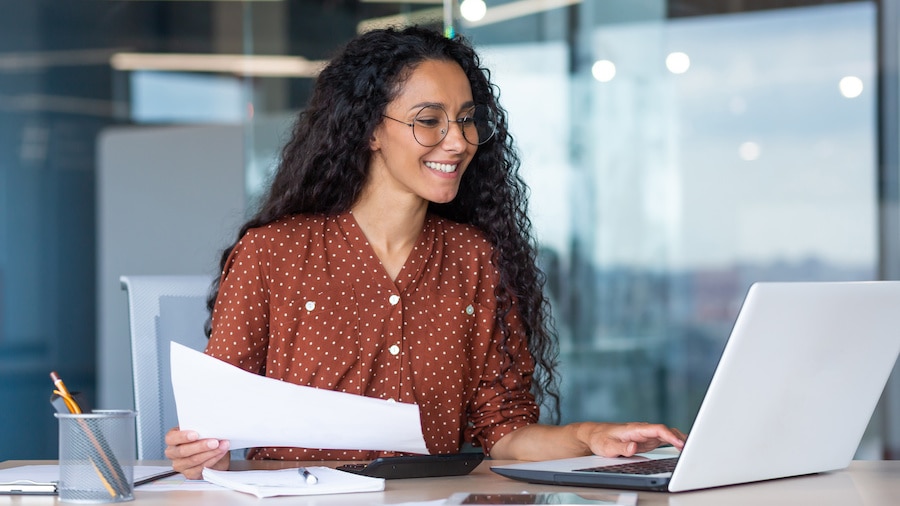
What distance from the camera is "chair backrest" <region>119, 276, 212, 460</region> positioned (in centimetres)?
203

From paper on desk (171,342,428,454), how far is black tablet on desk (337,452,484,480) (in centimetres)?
4

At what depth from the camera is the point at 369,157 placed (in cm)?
210

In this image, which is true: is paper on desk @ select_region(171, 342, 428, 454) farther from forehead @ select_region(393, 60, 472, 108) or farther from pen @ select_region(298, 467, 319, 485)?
forehead @ select_region(393, 60, 472, 108)

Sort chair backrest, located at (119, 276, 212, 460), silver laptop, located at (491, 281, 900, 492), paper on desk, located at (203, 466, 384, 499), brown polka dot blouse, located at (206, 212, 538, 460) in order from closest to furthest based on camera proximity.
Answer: silver laptop, located at (491, 281, 900, 492), paper on desk, located at (203, 466, 384, 499), brown polka dot blouse, located at (206, 212, 538, 460), chair backrest, located at (119, 276, 212, 460)

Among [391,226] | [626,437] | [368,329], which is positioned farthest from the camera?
Result: [391,226]

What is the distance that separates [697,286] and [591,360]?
0.51m

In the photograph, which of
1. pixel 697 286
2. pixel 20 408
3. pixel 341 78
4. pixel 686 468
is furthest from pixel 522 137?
pixel 686 468

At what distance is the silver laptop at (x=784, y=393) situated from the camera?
1.28 m

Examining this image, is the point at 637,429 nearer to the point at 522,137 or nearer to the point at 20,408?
the point at 522,137

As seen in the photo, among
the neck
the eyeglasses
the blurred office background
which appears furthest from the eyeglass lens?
the blurred office background

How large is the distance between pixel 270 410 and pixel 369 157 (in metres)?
0.74

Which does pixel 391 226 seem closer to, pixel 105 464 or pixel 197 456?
pixel 197 456

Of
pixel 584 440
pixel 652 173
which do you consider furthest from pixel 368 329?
pixel 652 173

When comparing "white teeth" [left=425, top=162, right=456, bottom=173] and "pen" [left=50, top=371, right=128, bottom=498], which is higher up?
"white teeth" [left=425, top=162, right=456, bottom=173]
